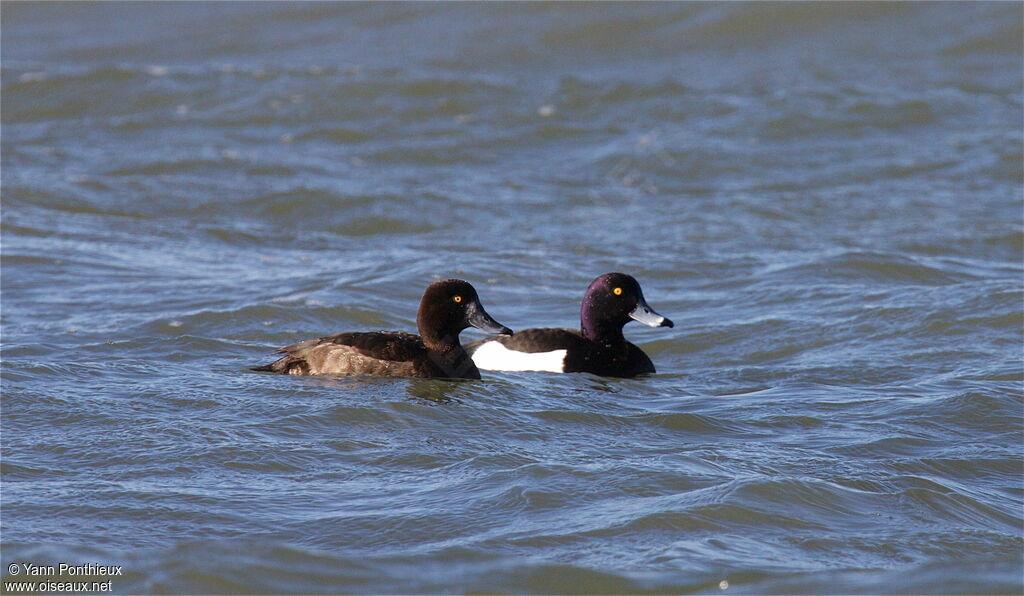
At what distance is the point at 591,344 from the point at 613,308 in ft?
1.09

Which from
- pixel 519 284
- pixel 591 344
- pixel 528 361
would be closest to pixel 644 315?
pixel 591 344

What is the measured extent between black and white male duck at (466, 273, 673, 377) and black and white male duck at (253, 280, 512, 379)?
1.65 feet

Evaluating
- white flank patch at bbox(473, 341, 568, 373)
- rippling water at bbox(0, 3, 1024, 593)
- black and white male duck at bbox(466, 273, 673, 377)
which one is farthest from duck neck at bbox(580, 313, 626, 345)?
rippling water at bbox(0, 3, 1024, 593)

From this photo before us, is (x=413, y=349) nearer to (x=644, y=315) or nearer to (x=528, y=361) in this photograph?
(x=528, y=361)

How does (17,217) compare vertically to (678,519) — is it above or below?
above

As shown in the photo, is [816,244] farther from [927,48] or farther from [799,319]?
[927,48]

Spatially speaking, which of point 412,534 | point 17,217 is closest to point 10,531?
point 412,534

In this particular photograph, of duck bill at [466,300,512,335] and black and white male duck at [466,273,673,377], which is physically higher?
duck bill at [466,300,512,335]

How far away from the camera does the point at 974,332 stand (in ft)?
32.9

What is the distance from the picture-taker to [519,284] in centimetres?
1174

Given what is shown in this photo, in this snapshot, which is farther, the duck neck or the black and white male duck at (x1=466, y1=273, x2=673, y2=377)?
the duck neck

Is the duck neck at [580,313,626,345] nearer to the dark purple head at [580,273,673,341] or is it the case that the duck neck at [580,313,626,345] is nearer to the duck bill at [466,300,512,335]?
the dark purple head at [580,273,673,341]

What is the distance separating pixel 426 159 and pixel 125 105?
5.03 m

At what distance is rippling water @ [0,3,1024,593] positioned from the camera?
5480 mm
